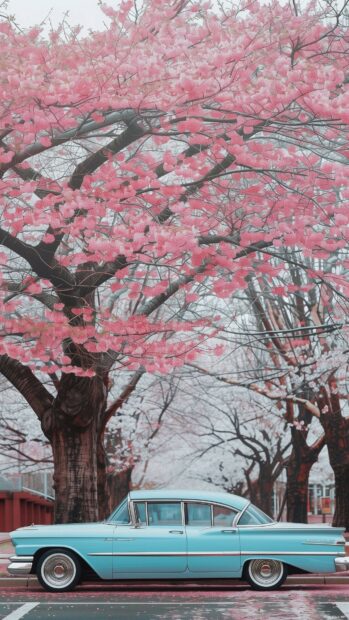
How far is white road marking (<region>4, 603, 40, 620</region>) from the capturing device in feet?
38.7

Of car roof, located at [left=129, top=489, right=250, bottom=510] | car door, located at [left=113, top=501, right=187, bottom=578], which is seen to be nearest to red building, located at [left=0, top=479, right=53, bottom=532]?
car roof, located at [left=129, top=489, right=250, bottom=510]

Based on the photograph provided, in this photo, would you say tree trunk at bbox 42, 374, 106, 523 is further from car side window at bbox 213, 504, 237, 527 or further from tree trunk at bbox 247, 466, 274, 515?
tree trunk at bbox 247, 466, 274, 515

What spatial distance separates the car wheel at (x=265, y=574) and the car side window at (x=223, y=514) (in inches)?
26.7

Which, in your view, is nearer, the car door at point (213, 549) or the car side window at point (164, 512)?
the car door at point (213, 549)

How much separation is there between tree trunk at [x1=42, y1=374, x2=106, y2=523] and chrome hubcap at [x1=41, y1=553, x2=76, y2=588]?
10.6ft

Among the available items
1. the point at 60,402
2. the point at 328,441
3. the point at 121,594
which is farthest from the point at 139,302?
the point at 121,594

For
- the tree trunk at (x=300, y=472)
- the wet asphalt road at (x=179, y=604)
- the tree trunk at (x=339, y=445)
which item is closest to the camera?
the wet asphalt road at (x=179, y=604)

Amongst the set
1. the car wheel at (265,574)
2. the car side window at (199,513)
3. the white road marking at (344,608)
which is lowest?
the white road marking at (344,608)

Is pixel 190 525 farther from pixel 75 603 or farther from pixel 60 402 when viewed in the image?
pixel 60 402

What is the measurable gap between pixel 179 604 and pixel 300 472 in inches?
701

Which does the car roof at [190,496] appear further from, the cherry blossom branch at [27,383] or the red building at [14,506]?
the red building at [14,506]

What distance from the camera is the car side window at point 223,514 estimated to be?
581 inches

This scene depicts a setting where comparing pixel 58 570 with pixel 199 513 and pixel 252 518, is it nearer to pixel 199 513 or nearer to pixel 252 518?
pixel 199 513

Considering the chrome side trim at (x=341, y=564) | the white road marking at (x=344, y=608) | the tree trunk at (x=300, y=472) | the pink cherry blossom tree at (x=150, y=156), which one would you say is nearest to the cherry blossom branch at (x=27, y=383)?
the pink cherry blossom tree at (x=150, y=156)
